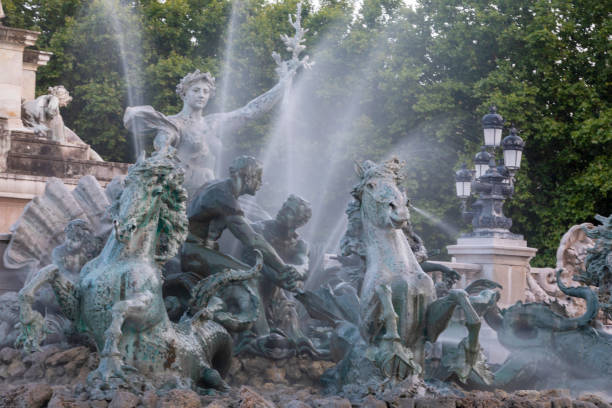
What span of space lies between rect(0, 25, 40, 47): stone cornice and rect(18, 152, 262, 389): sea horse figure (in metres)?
9.52

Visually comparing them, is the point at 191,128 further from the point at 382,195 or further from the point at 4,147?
the point at 4,147

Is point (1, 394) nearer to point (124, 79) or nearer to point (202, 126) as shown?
point (202, 126)

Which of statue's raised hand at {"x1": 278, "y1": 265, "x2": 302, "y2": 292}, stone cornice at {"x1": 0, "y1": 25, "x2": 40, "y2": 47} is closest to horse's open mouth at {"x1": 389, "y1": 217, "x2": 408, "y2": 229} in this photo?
statue's raised hand at {"x1": 278, "y1": 265, "x2": 302, "y2": 292}

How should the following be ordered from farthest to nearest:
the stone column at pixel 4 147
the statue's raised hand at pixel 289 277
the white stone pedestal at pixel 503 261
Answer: the white stone pedestal at pixel 503 261, the stone column at pixel 4 147, the statue's raised hand at pixel 289 277

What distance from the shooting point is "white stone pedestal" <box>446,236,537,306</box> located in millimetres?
12359

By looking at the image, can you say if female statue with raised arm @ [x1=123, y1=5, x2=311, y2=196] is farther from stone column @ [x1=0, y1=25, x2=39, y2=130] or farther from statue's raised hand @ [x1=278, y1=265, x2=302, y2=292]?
stone column @ [x1=0, y1=25, x2=39, y2=130]

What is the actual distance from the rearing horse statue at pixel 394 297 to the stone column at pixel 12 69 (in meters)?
9.46

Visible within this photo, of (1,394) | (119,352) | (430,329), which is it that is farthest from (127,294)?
(430,329)

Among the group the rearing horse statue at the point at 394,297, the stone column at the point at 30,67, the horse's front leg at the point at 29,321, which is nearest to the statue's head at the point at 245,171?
the rearing horse statue at the point at 394,297

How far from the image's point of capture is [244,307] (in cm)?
641

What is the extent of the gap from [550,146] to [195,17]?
1105cm

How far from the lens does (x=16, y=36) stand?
553 inches

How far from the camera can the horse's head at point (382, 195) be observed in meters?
5.80

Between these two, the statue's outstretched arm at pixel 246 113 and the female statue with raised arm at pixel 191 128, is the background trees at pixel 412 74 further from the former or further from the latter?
the female statue with raised arm at pixel 191 128
